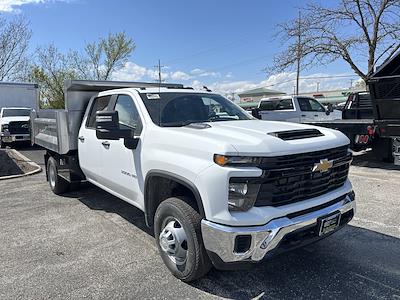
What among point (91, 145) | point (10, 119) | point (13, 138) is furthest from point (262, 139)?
point (10, 119)

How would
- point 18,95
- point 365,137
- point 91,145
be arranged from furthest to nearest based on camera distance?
1. point 18,95
2. point 365,137
3. point 91,145

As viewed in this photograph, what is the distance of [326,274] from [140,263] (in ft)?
6.26

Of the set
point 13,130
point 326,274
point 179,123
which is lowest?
point 326,274

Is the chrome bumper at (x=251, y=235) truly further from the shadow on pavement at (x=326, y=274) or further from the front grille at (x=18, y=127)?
the front grille at (x=18, y=127)

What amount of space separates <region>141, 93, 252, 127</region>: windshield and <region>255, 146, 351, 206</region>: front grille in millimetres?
1438

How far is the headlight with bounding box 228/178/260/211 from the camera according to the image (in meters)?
2.87

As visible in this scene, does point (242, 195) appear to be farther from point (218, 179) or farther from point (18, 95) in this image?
point (18, 95)

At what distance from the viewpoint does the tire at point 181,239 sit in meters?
Answer: 3.16

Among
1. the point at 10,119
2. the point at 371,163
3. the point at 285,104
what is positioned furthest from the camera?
the point at 10,119

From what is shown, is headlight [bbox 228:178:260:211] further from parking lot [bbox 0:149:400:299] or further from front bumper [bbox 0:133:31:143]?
front bumper [bbox 0:133:31:143]

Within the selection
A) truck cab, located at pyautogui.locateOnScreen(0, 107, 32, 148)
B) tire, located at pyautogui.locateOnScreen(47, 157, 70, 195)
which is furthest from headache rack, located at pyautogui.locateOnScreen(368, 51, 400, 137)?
truck cab, located at pyautogui.locateOnScreen(0, 107, 32, 148)

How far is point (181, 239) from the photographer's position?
3.35 m

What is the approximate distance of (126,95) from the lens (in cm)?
463

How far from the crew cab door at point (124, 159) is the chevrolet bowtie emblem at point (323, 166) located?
1.83 meters
